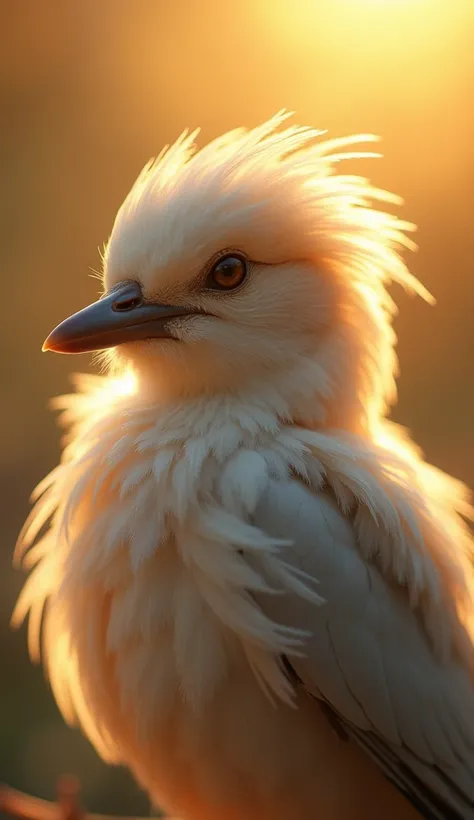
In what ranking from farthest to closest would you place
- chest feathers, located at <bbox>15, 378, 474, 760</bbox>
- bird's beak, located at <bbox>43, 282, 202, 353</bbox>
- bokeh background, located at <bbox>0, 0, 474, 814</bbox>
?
bokeh background, located at <bbox>0, 0, 474, 814</bbox>, bird's beak, located at <bbox>43, 282, 202, 353</bbox>, chest feathers, located at <bbox>15, 378, 474, 760</bbox>

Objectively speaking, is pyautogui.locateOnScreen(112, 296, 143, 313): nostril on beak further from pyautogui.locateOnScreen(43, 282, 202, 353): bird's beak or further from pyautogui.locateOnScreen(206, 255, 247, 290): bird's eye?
pyautogui.locateOnScreen(206, 255, 247, 290): bird's eye

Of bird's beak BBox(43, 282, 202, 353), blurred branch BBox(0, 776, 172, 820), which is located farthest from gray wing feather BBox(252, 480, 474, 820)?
blurred branch BBox(0, 776, 172, 820)

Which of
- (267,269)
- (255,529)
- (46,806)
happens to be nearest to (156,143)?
(267,269)

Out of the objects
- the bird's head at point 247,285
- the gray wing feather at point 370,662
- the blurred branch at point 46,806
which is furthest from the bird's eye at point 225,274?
the blurred branch at point 46,806

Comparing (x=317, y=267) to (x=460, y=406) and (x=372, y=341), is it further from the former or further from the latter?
(x=460, y=406)

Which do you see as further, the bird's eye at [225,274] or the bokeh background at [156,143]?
the bokeh background at [156,143]

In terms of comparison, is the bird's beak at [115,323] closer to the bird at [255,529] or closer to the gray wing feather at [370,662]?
the bird at [255,529]

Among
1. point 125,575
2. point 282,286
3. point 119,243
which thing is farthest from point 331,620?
point 119,243

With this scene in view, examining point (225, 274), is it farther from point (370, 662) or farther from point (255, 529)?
point (370, 662)
